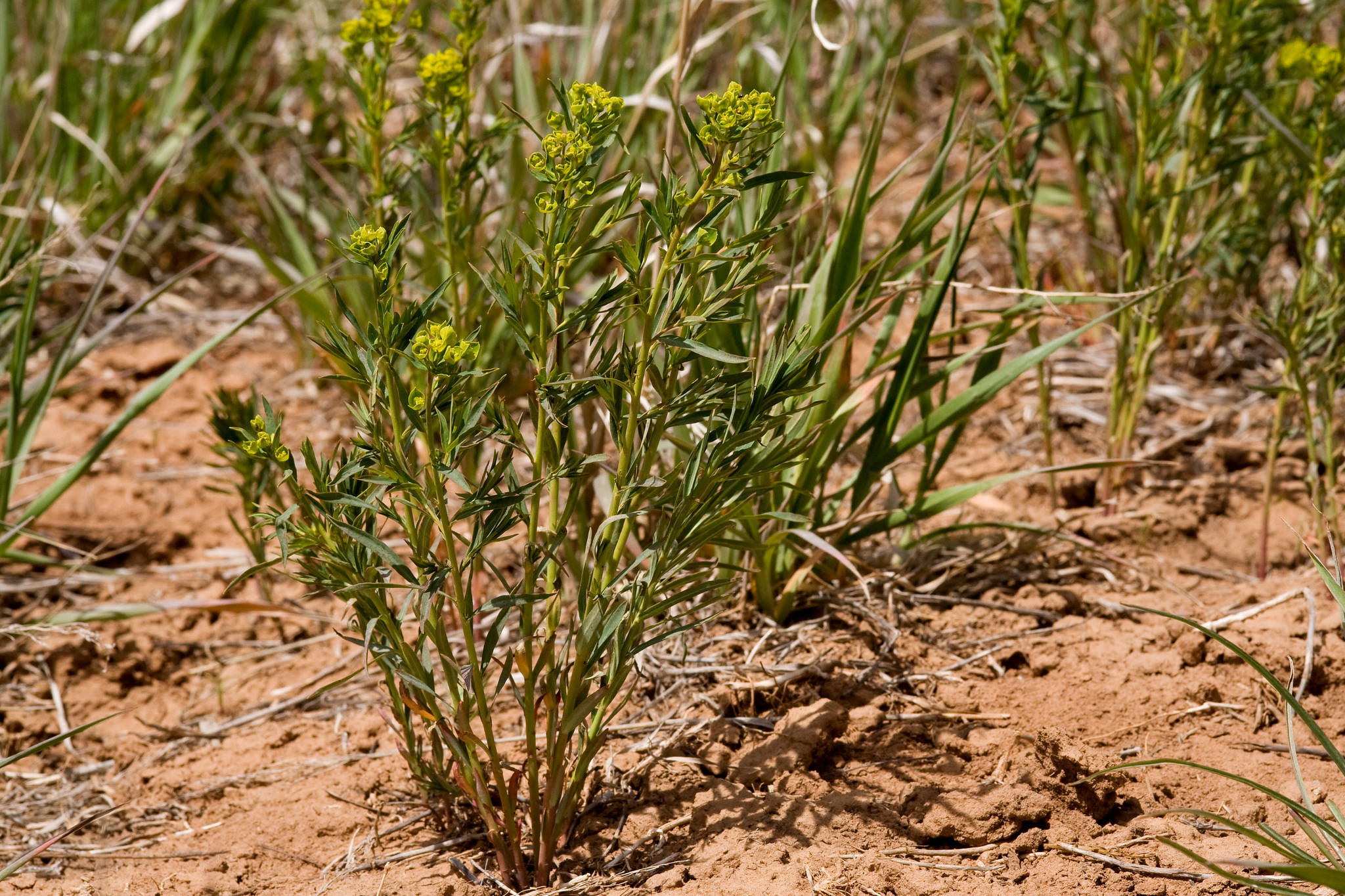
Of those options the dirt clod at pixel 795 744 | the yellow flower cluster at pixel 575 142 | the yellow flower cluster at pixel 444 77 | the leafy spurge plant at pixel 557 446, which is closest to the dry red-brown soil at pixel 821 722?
the dirt clod at pixel 795 744

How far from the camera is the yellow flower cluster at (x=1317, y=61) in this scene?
2086 mm

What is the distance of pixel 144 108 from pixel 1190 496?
321 cm

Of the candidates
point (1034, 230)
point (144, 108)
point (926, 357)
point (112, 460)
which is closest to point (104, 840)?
point (112, 460)

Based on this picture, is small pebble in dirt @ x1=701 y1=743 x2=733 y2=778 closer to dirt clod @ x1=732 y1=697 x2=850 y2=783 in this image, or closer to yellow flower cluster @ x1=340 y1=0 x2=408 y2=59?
dirt clod @ x1=732 y1=697 x2=850 y2=783

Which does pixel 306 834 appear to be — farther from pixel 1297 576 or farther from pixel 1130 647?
pixel 1297 576

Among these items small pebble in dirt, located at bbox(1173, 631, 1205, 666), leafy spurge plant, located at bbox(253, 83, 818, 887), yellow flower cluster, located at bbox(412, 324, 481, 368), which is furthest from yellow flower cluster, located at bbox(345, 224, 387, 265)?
small pebble in dirt, located at bbox(1173, 631, 1205, 666)

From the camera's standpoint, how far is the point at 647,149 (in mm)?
3221

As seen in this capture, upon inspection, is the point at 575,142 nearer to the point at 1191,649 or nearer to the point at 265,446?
the point at 265,446

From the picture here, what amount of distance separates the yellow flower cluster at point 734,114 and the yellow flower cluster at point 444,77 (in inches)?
29.0

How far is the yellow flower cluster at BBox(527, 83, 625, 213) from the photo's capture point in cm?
123

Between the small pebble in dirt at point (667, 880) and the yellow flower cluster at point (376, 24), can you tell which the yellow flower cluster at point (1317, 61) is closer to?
the yellow flower cluster at point (376, 24)

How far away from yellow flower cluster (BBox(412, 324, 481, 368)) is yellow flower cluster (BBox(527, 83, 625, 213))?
0.17m

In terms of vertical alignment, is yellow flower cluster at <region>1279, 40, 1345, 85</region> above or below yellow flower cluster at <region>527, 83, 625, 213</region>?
above

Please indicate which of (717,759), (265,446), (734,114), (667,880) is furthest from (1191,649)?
(265,446)
